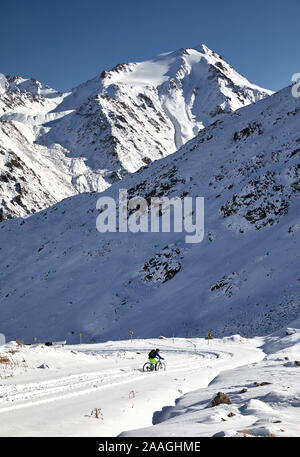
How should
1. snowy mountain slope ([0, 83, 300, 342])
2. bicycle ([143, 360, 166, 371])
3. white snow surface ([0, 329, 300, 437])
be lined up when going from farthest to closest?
snowy mountain slope ([0, 83, 300, 342]) → bicycle ([143, 360, 166, 371]) → white snow surface ([0, 329, 300, 437])

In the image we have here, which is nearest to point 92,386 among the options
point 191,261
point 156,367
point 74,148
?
point 156,367

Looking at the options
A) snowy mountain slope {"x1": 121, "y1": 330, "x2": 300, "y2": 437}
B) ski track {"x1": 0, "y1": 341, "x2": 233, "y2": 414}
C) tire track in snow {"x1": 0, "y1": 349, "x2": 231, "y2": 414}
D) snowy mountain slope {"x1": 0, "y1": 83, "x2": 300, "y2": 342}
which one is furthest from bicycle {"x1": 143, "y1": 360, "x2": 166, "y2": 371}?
snowy mountain slope {"x1": 0, "y1": 83, "x2": 300, "y2": 342}

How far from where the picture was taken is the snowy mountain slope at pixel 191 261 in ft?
110

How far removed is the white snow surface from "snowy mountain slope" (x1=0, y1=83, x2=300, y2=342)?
13.0 meters

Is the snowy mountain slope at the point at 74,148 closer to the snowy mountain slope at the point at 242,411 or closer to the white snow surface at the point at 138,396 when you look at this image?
the white snow surface at the point at 138,396

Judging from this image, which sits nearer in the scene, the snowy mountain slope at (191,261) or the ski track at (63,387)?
the ski track at (63,387)

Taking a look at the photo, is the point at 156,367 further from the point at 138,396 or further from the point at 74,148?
the point at 74,148

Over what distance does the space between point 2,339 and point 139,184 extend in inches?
1286

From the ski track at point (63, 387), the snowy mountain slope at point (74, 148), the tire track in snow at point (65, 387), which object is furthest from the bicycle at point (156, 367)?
the snowy mountain slope at point (74, 148)

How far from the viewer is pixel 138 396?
432 inches

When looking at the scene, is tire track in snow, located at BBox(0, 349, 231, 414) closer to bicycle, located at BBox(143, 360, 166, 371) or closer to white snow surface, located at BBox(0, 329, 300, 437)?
white snow surface, located at BBox(0, 329, 300, 437)

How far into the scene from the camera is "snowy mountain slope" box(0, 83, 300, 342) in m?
33.4

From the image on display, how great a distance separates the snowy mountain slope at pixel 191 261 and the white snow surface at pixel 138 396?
13.0 meters

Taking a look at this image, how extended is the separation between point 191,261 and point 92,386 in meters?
28.5
